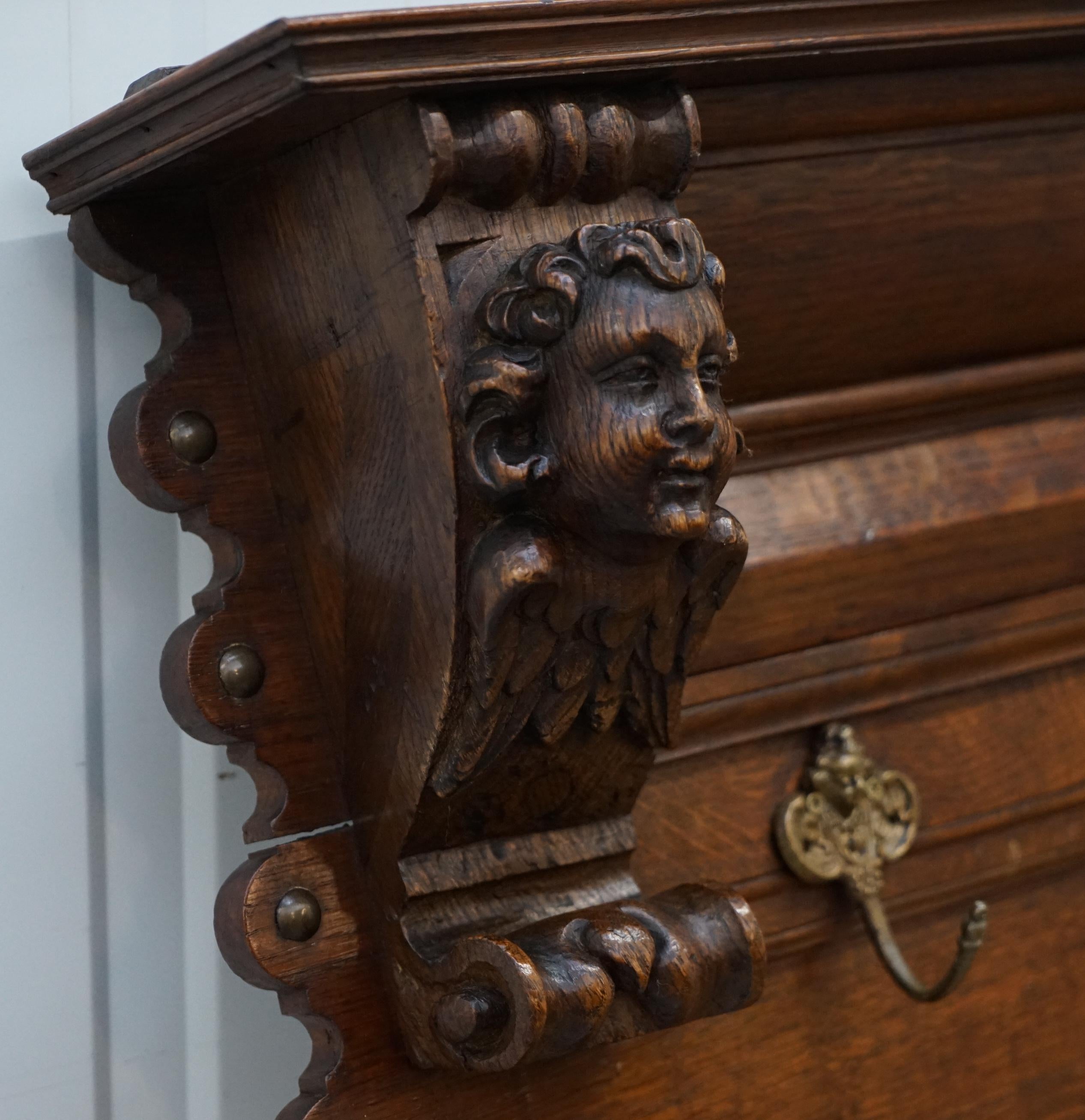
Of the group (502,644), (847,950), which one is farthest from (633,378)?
(847,950)

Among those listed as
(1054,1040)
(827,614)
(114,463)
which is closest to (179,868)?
(114,463)

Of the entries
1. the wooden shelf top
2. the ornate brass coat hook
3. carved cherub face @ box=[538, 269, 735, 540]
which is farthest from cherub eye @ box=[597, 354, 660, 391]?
the ornate brass coat hook

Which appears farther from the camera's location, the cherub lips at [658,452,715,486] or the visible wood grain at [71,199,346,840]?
the visible wood grain at [71,199,346,840]

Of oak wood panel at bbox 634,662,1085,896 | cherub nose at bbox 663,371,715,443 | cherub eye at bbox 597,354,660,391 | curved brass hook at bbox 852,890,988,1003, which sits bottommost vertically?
curved brass hook at bbox 852,890,988,1003

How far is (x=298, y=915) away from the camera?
0.71 meters

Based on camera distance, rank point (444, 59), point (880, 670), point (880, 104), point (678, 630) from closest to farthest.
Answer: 1. point (444, 59)
2. point (678, 630)
3. point (880, 104)
4. point (880, 670)

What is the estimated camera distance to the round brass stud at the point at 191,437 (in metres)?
0.72

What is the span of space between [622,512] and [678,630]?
0.10m

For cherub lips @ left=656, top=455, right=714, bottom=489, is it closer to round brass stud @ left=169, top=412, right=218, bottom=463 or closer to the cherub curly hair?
the cherub curly hair

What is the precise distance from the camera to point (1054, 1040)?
38.4 inches

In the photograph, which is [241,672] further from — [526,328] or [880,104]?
[880,104]

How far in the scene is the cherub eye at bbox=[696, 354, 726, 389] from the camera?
24.7 inches

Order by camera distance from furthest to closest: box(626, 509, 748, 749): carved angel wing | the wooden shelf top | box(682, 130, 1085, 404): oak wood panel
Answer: box(682, 130, 1085, 404): oak wood panel → box(626, 509, 748, 749): carved angel wing → the wooden shelf top

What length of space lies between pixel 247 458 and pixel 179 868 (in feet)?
0.69
